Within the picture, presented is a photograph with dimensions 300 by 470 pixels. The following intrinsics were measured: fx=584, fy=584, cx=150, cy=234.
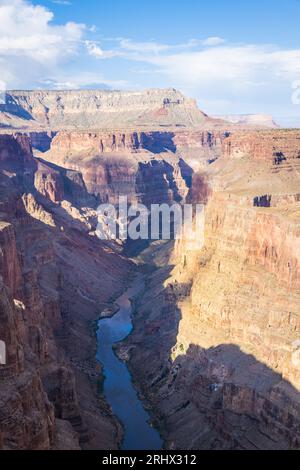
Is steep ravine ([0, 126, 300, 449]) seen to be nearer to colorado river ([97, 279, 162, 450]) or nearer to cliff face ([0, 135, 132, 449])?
cliff face ([0, 135, 132, 449])

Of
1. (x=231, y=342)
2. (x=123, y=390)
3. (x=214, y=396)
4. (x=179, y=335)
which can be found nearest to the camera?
(x=214, y=396)

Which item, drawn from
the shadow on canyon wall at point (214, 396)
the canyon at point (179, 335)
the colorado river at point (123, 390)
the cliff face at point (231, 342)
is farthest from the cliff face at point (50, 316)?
the cliff face at point (231, 342)

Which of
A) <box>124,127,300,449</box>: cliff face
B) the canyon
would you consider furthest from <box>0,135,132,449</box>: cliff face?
<box>124,127,300,449</box>: cliff face

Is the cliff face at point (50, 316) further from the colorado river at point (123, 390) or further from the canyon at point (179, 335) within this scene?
the colorado river at point (123, 390)

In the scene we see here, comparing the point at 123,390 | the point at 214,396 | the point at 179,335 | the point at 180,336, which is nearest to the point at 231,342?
the point at 214,396

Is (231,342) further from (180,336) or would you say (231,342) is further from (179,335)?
(179,335)
